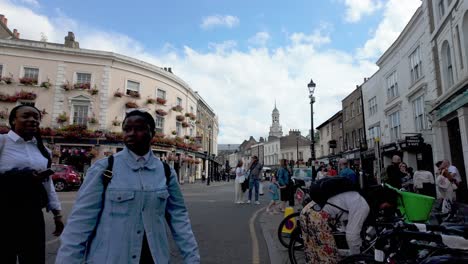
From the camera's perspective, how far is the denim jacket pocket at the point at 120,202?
1777 mm

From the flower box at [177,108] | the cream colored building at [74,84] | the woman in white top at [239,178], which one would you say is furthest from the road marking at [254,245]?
the flower box at [177,108]

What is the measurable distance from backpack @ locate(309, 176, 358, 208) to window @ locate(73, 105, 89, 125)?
82.3ft

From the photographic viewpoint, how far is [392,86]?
22141mm

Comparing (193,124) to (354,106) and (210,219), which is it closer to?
(354,106)

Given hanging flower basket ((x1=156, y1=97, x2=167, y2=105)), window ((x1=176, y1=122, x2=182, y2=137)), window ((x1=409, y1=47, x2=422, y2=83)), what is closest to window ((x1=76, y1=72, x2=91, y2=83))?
hanging flower basket ((x1=156, y1=97, x2=167, y2=105))

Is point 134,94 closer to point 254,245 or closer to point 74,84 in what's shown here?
point 74,84

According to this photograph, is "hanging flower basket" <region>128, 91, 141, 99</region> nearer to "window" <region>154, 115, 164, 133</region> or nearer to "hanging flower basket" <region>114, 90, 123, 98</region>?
"hanging flower basket" <region>114, 90, 123, 98</region>

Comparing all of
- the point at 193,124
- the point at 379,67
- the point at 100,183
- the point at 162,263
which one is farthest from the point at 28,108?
the point at 193,124

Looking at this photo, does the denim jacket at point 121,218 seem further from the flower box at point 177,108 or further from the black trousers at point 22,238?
the flower box at point 177,108

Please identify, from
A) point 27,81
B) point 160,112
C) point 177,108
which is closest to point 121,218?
point 27,81

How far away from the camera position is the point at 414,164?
1948 centimetres

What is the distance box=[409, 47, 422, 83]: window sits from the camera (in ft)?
58.1

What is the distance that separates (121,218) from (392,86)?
79.9ft

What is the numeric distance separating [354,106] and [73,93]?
27226 mm
